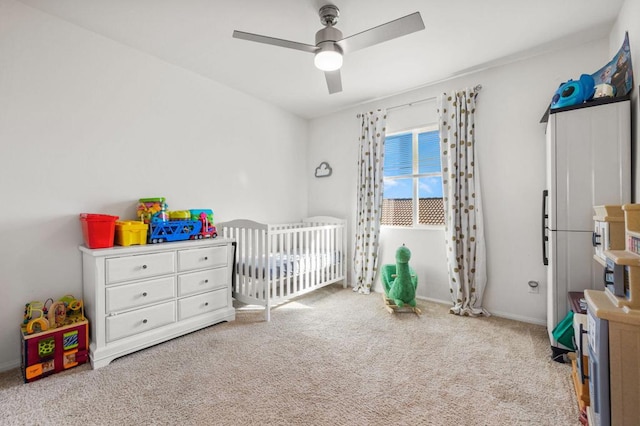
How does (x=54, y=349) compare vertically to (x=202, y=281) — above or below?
below

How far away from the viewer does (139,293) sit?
6.88 ft

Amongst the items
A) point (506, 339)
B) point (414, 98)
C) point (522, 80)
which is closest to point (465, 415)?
point (506, 339)

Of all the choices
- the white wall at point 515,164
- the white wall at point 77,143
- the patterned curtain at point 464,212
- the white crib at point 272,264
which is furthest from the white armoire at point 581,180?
the white wall at point 77,143

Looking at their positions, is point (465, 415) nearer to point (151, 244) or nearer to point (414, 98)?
point (151, 244)

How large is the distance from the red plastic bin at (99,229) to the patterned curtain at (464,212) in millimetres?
2970

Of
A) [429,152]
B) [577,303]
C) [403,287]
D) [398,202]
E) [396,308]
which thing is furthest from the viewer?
[398,202]

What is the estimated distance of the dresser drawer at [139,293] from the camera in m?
1.98

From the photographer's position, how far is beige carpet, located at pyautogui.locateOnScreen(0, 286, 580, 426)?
144cm

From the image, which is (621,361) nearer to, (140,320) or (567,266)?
(567,266)

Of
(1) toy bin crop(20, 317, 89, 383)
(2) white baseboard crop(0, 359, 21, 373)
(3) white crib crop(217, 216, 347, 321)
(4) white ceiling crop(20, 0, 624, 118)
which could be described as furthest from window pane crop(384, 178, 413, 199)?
(2) white baseboard crop(0, 359, 21, 373)

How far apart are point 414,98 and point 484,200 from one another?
4.56ft

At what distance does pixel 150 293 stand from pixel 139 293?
0.08 meters

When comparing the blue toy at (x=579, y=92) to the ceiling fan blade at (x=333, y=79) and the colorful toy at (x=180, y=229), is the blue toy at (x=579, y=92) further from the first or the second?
the colorful toy at (x=180, y=229)

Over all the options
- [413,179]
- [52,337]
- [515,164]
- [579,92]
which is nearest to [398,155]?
[413,179]
